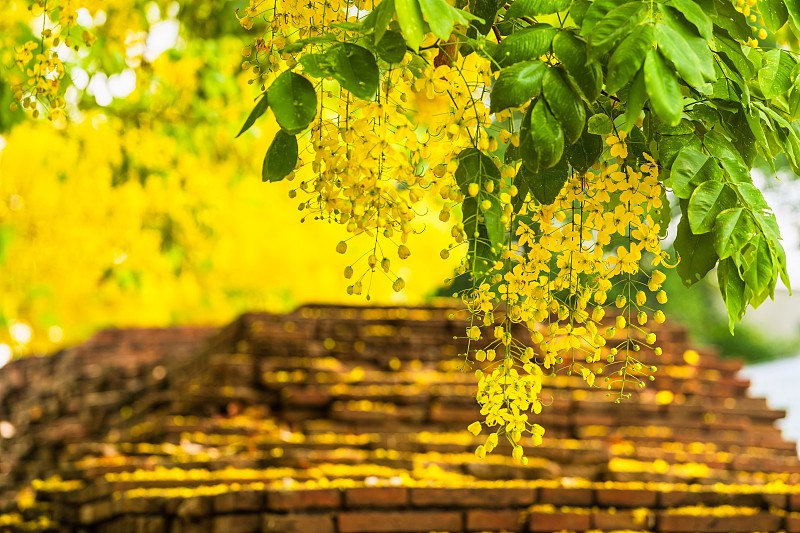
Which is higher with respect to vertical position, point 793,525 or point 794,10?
point 794,10

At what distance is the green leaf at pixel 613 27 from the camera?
5.83 feet

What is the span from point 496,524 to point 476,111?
297cm

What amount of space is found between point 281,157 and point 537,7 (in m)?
0.52

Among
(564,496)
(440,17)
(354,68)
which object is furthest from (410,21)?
(564,496)

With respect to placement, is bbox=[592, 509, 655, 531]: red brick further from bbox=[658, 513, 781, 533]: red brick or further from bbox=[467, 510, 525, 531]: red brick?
bbox=[467, 510, 525, 531]: red brick

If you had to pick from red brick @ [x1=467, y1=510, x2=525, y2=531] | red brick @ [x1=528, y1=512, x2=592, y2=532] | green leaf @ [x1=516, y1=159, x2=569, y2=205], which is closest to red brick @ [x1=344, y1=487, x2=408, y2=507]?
red brick @ [x1=467, y1=510, x2=525, y2=531]

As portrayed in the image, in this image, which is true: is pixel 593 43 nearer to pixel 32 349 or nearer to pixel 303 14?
pixel 303 14

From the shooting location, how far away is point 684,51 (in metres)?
1.75

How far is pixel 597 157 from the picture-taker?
215 cm

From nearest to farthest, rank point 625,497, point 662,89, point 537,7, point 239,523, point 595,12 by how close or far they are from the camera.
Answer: point 662,89 < point 595,12 < point 537,7 < point 239,523 < point 625,497

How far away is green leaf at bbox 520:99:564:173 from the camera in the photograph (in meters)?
1.91

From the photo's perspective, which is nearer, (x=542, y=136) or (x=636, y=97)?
(x=636, y=97)

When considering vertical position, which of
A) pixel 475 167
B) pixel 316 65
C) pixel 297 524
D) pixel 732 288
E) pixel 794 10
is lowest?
pixel 297 524

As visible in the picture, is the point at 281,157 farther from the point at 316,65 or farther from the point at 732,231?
the point at 732,231
